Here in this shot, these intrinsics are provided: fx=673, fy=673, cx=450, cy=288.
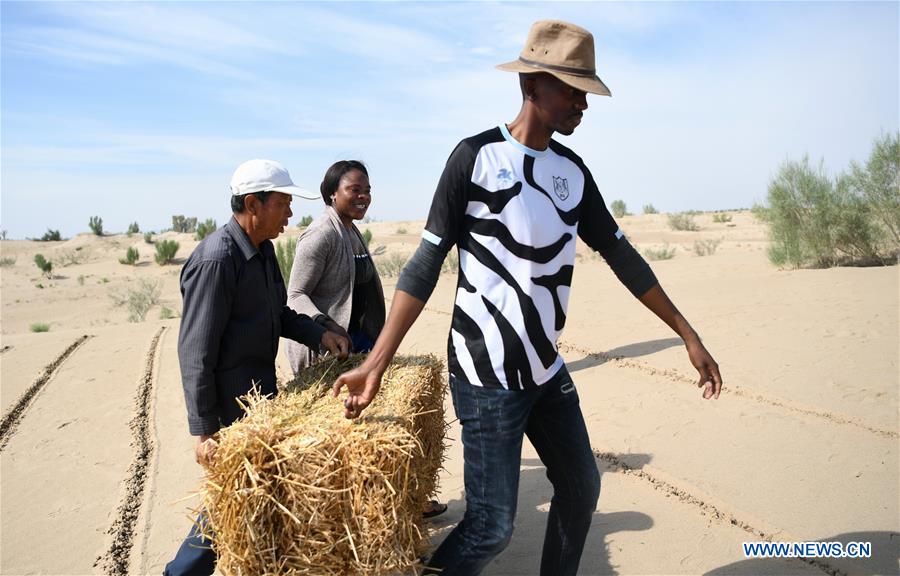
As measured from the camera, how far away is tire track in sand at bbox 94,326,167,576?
4117 mm

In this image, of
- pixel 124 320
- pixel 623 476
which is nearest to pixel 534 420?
pixel 623 476

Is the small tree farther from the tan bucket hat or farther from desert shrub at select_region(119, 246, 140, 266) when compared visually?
the tan bucket hat

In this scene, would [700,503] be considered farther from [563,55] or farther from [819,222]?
[819,222]

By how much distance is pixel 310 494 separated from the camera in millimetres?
2322

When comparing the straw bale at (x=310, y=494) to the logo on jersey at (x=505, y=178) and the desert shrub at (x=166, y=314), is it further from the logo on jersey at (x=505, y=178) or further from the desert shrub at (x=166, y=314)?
the desert shrub at (x=166, y=314)

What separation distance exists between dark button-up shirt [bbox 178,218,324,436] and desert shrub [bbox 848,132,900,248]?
13137mm

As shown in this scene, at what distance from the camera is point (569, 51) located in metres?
2.47

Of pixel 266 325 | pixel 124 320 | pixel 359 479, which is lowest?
pixel 124 320

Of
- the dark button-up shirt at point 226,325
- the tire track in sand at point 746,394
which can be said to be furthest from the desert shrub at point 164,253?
the dark button-up shirt at point 226,325

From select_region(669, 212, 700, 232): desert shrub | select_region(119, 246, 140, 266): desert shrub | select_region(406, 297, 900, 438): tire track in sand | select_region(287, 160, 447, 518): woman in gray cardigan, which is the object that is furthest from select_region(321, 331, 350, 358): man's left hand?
select_region(669, 212, 700, 232): desert shrub

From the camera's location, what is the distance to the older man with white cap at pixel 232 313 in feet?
9.03

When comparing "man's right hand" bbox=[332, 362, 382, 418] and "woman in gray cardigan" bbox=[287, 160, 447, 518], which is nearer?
"man's right hand" bbox=[332, 362, 382, 418]

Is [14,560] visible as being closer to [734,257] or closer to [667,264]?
[667,264]

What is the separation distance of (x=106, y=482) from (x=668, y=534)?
168 inches
